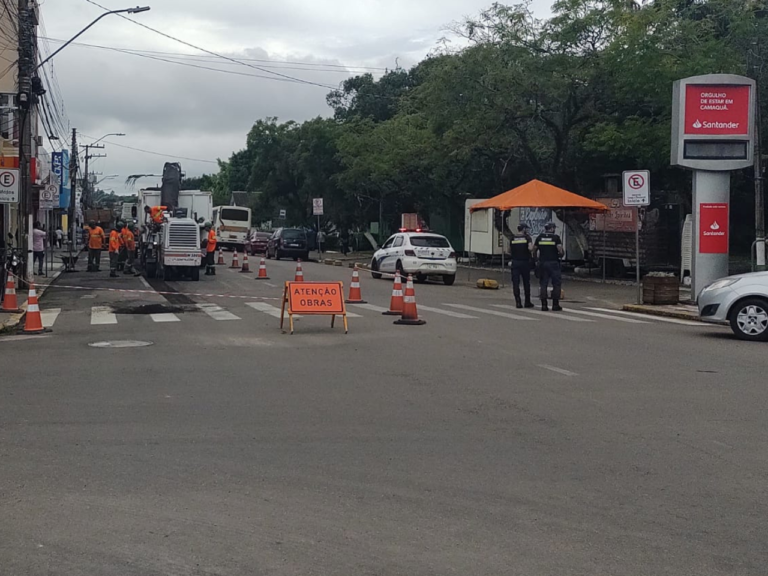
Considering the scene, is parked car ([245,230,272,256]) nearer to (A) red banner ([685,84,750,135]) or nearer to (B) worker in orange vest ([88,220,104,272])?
(B) worker in orange vest ([88,220,104,272])

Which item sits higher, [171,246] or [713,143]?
[713,143]

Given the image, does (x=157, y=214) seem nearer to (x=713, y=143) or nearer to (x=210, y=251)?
(x=210, y=251)

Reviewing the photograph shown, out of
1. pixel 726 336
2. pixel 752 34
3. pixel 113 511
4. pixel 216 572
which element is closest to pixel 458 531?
pixel 216 572

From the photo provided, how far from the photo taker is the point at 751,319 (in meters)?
15.0

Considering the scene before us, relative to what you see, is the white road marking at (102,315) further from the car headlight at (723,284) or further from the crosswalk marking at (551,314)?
the car headlight at (723,284)

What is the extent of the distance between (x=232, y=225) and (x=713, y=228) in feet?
142

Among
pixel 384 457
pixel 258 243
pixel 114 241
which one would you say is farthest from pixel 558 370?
pixel 258 243

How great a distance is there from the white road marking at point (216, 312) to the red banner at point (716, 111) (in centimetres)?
1060

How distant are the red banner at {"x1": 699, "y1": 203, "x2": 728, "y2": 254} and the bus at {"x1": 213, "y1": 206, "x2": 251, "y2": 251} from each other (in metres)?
42.3

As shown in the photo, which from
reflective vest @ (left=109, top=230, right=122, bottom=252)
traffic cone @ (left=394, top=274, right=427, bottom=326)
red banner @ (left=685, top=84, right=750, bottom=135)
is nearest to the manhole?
traffic cone @ (left=394, top=274, right=427, bottom=326)

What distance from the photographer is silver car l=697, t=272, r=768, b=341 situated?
14.9m

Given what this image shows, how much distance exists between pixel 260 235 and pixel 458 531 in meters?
49.0

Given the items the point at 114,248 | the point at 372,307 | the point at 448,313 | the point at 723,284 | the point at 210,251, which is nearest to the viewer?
the point at 723,284

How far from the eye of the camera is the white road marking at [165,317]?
1800 centimetres
